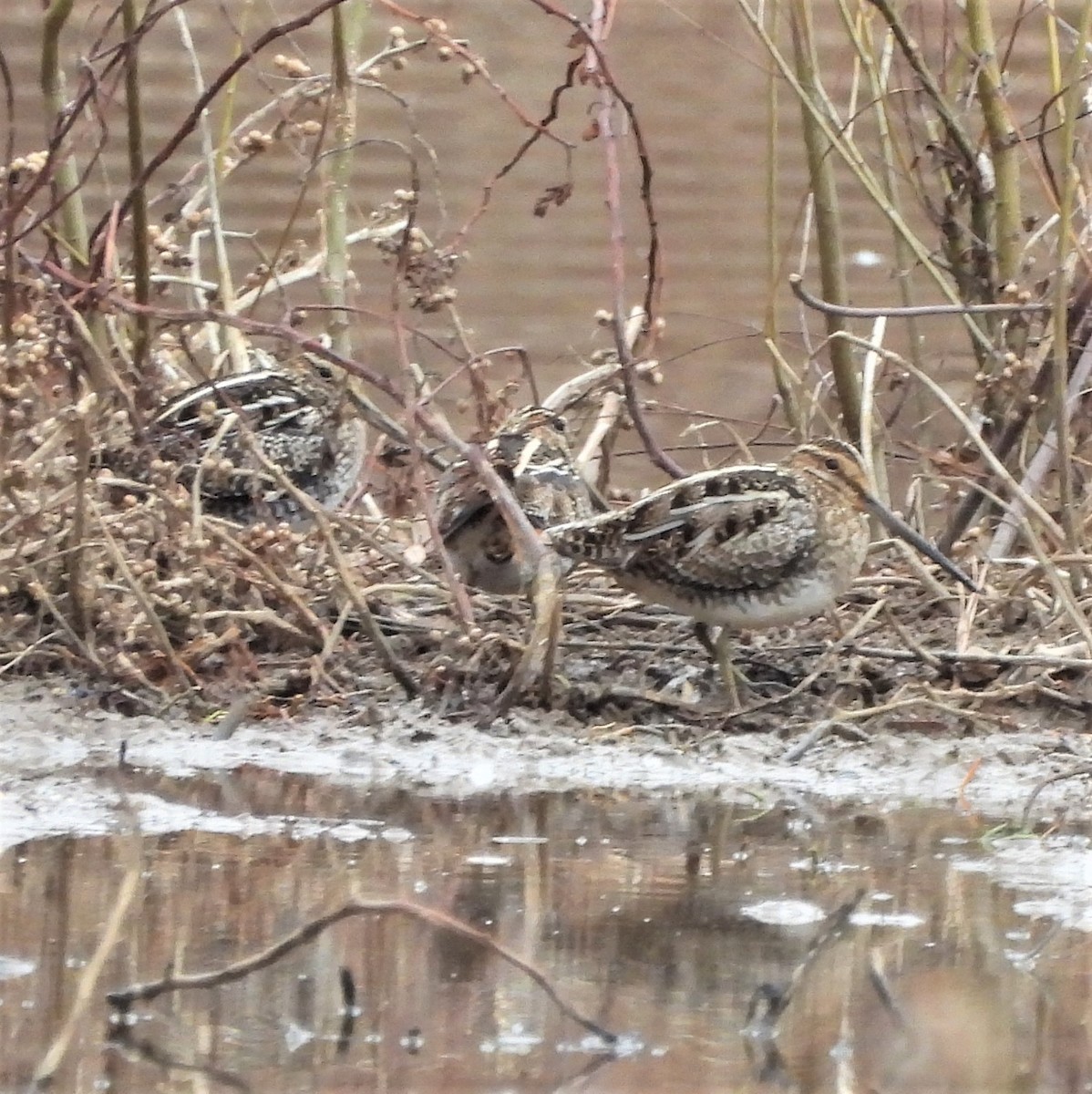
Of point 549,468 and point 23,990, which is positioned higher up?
point 549,468

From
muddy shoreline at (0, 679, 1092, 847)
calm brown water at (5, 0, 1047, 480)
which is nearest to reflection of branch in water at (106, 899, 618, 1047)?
muddy shoreline at (0, 679, 1092, 847)

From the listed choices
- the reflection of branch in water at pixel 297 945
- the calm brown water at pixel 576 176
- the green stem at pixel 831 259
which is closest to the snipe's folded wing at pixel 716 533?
the green stem at pixel 831 259

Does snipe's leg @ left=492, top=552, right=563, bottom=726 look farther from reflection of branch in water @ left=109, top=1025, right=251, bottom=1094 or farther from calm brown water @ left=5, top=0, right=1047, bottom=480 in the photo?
calm brown water @ left=5, top=0, right=1047, bottom=480

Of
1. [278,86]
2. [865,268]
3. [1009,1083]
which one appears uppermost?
[278,86]

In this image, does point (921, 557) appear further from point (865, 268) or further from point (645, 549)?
point (865, 268)

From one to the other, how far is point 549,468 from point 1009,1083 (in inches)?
111

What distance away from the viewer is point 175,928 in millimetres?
3307

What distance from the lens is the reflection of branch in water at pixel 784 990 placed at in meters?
2.95

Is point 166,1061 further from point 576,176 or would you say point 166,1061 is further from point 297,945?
point 576,176

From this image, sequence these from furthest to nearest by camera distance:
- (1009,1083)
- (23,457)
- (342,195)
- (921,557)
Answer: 1. (342,195)
2. (921,557)
3. (23,457)
4. (1009,1083)

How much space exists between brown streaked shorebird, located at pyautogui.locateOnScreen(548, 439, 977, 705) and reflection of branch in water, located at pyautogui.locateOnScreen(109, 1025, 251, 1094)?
88.7 inches

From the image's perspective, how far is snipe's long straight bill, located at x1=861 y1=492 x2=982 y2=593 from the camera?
17.3 ft

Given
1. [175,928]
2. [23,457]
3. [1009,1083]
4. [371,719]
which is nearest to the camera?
[1009,1083]

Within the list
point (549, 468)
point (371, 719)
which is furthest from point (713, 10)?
point (371, 719)
